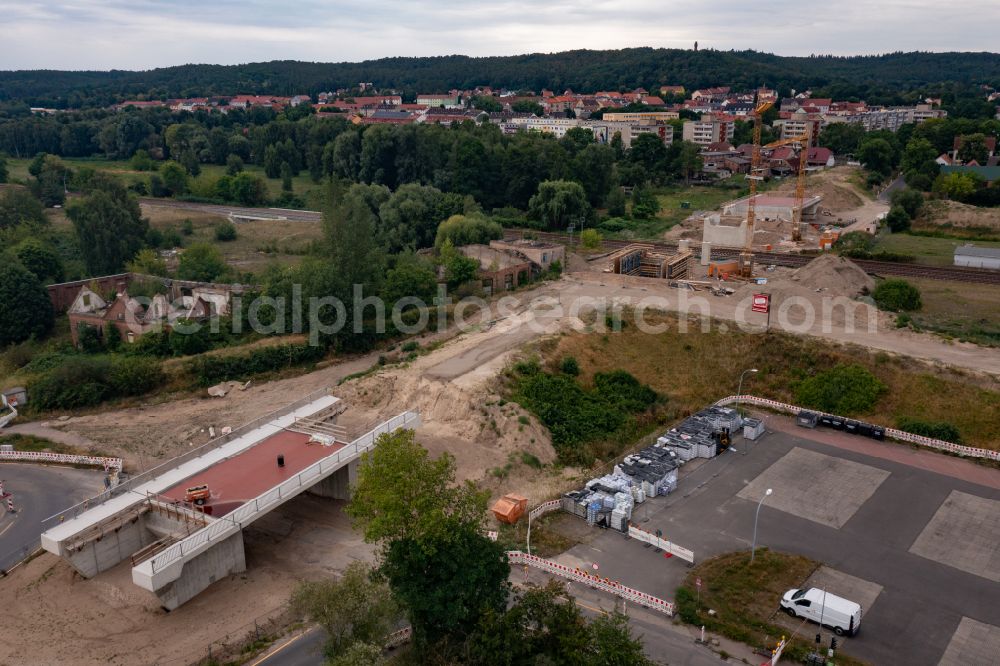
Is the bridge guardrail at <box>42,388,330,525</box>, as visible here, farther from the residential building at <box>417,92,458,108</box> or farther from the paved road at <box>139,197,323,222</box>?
the residential building at <box>417,92,458,108</box>

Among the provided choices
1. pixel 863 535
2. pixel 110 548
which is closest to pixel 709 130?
pixel 863 535

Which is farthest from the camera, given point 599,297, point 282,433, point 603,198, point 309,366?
point 603,198

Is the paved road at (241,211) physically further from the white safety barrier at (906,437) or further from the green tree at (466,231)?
the white safety barrier at (906,437)

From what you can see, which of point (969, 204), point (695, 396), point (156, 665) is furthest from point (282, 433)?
point (969, 204)

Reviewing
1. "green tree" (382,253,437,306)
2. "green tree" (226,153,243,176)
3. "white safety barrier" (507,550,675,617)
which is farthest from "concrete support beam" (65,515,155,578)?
"green tree" (226,153,243,176)

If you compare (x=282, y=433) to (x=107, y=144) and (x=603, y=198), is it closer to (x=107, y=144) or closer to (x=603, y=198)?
(x=603, y=198)

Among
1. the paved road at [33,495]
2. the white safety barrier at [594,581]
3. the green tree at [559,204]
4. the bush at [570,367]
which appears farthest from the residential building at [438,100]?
the white safety barrier at [594,581]

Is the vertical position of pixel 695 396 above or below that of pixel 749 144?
below
